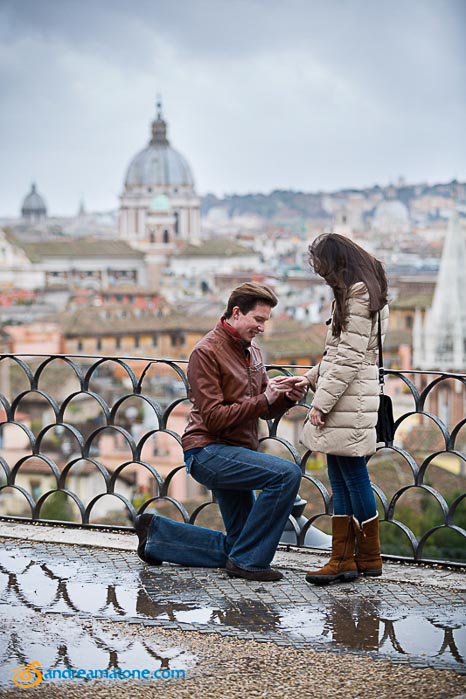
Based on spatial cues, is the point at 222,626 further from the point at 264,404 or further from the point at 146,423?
the point at 146,423

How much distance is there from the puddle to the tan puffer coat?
417mm

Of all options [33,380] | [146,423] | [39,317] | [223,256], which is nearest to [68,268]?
[223,256]

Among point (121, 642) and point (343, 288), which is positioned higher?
point (343, 288)

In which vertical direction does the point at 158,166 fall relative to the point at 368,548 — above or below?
above

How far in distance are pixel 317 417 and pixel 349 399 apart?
101mm

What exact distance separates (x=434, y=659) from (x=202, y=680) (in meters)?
0.54

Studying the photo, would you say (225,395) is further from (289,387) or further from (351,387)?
(351,387)

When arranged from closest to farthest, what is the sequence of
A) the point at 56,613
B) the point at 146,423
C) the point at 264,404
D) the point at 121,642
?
the point at 121,642 < the point at 56,613 < the point at 264,404 < the point at 146,423

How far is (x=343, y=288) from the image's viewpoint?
3.32 meters

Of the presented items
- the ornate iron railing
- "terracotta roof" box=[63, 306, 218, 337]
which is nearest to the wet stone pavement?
Result: the ornate iron railing

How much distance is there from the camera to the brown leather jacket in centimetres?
343

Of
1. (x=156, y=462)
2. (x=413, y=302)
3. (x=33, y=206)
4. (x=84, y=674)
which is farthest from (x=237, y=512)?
(x=33, y=206)

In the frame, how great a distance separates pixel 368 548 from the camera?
11.5 ft

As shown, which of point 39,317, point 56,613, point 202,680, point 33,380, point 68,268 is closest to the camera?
point 202,680
